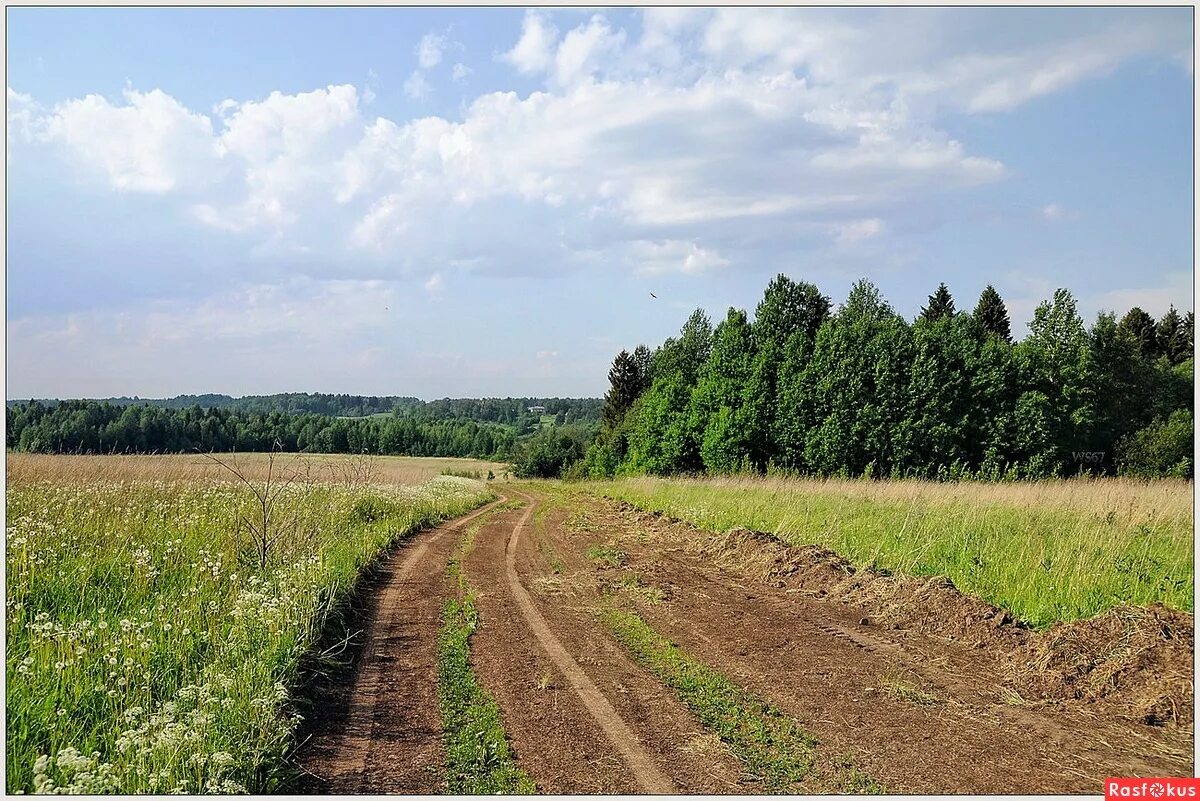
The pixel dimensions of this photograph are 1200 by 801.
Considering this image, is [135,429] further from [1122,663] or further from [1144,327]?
[1144,327]

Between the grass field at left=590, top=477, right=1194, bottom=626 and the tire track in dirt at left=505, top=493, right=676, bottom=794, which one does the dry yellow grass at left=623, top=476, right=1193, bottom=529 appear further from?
the tire track in dirt at left=505, top=493, right=676, bottom=794

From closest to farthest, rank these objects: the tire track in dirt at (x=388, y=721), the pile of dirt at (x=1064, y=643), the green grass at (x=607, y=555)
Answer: the tire track in dirt at (x=388, y=721) → the pile of dirt at (x=1064, y=643) → the green grass at (x=607, y=555)

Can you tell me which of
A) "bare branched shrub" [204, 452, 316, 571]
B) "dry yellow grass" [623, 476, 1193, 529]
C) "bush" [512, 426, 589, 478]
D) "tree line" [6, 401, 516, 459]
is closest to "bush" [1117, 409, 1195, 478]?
"dry yellow grass" [623, 476, 1193, 529]

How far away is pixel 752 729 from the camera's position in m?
5.79

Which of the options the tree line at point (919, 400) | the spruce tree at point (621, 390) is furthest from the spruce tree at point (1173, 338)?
the spruce tree at point (621, 390)

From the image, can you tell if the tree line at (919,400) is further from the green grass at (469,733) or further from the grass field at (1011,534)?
the green grass at (469,733)

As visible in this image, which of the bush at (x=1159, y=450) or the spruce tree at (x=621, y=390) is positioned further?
the spruce tree at (x=621, y=390)

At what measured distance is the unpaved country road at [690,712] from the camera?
511 centimetres

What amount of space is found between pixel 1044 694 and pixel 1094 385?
147ft

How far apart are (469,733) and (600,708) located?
3.71 feet

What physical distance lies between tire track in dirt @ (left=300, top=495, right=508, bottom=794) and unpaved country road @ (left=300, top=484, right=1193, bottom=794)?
0.06 feet

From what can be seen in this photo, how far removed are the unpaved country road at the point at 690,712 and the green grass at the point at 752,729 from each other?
4.9 inches

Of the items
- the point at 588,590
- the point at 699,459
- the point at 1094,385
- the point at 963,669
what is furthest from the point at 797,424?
the point at 963,669

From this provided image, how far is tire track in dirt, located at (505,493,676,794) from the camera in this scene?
16.4 feet
